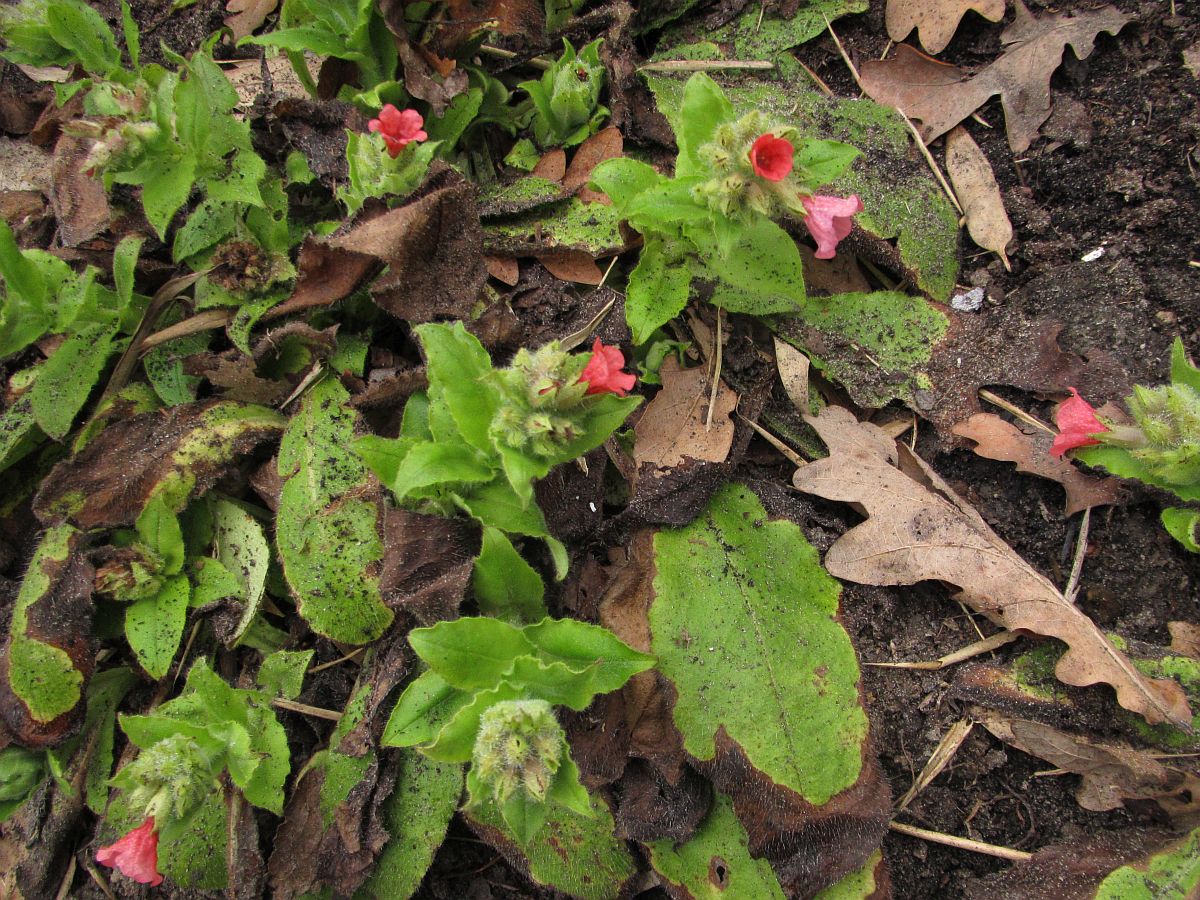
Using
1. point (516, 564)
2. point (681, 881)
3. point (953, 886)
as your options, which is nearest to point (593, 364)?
point (516, 564)

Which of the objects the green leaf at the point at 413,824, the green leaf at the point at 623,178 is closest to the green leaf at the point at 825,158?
the green leaf at the point at 623,178

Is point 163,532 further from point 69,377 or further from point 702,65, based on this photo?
point 702,65

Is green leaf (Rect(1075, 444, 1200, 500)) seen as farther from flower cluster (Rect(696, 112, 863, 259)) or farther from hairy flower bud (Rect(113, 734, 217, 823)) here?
hairy flower bud (Rect(113, 734, 217, 823))

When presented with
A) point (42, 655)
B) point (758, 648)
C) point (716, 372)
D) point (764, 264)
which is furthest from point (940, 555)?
point (42, 655)

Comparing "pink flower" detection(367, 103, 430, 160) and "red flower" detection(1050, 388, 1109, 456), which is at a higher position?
"pink flower" detection(367, 103, 430, 160)

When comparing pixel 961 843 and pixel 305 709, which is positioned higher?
pixel 305 709

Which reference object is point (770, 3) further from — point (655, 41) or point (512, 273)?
point (512, 273)

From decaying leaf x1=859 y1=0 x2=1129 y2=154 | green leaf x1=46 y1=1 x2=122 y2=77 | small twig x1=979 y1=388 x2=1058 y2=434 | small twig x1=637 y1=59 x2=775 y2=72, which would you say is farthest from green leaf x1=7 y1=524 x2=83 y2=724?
decaying leaf x1=859 y1=0 x2=1129 y2=154
